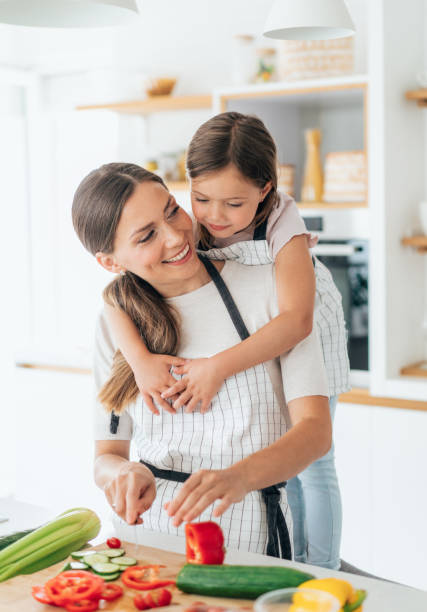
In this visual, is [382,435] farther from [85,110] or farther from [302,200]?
[85,110]

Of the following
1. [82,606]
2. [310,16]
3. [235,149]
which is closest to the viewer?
[82,606]

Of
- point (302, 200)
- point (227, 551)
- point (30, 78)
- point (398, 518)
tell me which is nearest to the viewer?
point (227, 551)

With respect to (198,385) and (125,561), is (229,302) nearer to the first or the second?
(198,385)

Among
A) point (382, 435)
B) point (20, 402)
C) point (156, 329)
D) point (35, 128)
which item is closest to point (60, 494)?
point (20, 402)

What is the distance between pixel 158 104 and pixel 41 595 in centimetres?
266

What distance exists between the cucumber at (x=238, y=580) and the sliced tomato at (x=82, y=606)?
0.42ft

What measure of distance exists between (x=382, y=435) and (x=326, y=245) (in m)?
0.72

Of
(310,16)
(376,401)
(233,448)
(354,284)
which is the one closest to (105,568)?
(233,448)

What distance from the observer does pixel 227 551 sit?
4.41 feet

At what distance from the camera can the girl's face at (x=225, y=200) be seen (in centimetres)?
175

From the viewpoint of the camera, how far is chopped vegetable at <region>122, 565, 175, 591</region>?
1.19 m

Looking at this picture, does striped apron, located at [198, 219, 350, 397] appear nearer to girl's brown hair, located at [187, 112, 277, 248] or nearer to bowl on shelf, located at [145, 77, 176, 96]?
girl's brown hair, located at [187, 112, 277, 248]

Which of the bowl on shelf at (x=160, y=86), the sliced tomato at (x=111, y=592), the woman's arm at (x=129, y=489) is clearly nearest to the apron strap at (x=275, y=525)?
the woman's arm at (x=129, y=489)

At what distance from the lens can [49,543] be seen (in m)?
1.33
